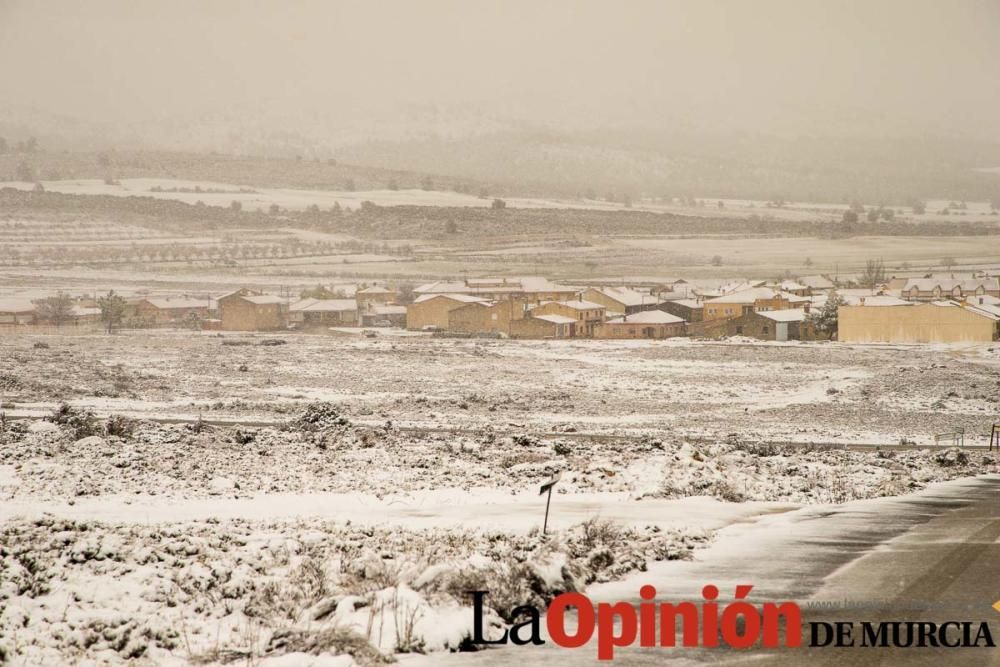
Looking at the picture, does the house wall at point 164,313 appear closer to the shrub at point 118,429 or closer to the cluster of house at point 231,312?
the cluster of house at point 231,312

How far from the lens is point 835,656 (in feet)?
22.7

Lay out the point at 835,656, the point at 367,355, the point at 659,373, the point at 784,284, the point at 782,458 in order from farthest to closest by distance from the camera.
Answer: the point at 784,284, the point at 367,355, the point at 659,373, the point at 782,458, the point at 835,656

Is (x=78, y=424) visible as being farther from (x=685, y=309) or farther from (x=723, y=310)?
(x=685, y=309)

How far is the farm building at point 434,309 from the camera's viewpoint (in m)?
81.2

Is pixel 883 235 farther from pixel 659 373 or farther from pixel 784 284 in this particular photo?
pixel 659 373

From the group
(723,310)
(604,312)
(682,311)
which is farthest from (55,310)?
(723,310)

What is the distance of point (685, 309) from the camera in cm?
8250

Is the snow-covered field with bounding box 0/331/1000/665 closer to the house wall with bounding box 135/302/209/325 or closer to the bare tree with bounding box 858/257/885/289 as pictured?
the house wall with bounding box 135/302/209/325

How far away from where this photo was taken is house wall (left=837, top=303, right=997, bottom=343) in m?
66.0

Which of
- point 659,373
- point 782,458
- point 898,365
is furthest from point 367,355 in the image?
point 782,458

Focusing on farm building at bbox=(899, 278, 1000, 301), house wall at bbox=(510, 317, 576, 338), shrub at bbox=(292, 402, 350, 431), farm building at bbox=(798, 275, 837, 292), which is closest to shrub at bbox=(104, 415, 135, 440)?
shrub at bbox=(292, 402, 350, 431)

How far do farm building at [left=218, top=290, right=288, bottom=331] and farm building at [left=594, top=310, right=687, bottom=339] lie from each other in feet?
84.0

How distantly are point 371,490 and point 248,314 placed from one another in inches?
2629

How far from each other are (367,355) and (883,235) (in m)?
97.7
